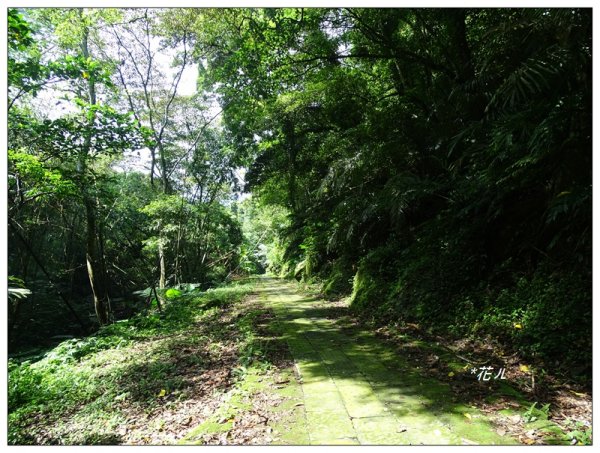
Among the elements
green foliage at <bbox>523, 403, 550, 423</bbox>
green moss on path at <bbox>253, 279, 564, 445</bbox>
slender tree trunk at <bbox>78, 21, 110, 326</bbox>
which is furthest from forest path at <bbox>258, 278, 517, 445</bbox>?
slender tree trunk at <bbox>78, 21, 110, 326</bbox>

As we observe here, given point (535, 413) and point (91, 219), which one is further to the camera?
point (91, 219)

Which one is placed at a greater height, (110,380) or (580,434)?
(580,434)

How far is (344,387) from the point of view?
2.69m

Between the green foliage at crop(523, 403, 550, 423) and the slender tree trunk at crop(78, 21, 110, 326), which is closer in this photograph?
the green foliage at crop(523, 403, 550, 423)

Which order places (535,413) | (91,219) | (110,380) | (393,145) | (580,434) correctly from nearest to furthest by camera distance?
(580,434) → (535,413) → (110,380) → (393,145) → (91,219)

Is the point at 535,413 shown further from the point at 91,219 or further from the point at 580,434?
the point at 91,219

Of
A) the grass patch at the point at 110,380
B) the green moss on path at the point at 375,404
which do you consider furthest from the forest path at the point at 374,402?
the grass patch at the point at 110,380

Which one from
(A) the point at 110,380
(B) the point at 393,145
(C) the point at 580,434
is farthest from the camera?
(B) the point at 393,145

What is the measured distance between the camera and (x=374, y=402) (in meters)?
2.37

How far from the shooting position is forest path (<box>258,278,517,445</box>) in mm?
1925

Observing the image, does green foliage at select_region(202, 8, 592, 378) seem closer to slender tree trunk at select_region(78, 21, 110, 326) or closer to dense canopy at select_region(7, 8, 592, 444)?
dense canopy at select_region(7, 8, 592, 444)

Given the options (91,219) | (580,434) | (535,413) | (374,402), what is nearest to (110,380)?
(374,402)

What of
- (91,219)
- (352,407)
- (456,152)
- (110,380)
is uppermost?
(456,152)

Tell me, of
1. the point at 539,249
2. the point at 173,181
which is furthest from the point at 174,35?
the point at 539,249
